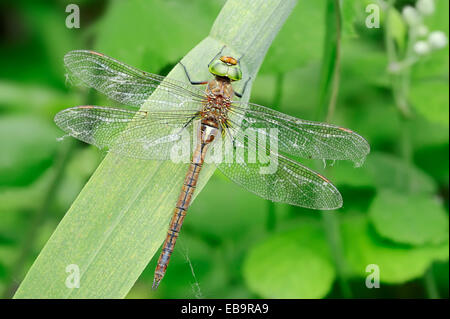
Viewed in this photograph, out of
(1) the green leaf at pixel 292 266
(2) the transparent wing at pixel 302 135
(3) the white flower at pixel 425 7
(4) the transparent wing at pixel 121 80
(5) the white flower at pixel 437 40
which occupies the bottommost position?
(1) the green leaf at pixel 292 266

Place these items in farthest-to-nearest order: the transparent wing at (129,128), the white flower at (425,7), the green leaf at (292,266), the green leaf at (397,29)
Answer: the green leaf at (397,29) < the white flower at (425,7) < the green leaf at (292,266) < the transparent wing at (129,128)

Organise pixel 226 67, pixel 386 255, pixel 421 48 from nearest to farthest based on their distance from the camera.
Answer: pixel 226 67 < pixel 386 255 < pixel 421 48

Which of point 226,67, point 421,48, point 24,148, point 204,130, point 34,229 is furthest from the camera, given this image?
point 24,148

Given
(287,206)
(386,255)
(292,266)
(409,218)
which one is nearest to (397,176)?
(409,218)

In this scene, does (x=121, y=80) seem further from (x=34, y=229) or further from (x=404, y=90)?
(x=404, y=90)

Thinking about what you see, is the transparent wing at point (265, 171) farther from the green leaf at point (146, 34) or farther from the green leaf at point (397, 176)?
the green leaf at point (397, 176)

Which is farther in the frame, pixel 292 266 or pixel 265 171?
pixel 292 266

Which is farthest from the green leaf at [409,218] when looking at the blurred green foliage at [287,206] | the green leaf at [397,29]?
the green leaf at [397,29]
